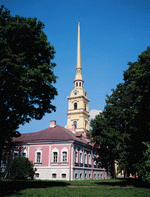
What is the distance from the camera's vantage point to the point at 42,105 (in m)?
18.7

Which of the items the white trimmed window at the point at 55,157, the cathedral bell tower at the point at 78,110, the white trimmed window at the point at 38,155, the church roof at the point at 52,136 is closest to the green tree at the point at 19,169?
the white trimmed window at the point at 55,157

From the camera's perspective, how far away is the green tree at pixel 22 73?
49.2 feet

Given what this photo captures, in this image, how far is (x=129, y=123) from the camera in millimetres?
22562

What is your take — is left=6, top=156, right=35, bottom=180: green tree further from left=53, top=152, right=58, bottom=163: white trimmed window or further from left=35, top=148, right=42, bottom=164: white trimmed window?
left=35, top=148, right=42, bottom=164: white trimmed window

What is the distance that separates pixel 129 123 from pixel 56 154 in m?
17.2

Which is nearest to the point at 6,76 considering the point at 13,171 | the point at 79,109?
the point at 13,171

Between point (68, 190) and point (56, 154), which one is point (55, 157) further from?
point (68, 190)

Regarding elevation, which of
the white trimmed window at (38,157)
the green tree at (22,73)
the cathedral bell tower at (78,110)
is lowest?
the white trimmed window at (38,157)

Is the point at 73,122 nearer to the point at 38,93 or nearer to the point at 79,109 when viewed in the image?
the point at 79,109

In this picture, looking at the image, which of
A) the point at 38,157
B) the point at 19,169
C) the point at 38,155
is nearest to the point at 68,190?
the point at 19,169

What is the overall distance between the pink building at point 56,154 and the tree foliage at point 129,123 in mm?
9243

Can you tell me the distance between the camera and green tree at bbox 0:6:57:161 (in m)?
15.0

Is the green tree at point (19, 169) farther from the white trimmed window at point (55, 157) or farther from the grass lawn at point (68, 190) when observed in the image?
the grass lawn at point (68, 190)

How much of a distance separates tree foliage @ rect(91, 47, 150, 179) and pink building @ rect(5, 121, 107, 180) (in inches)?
364
